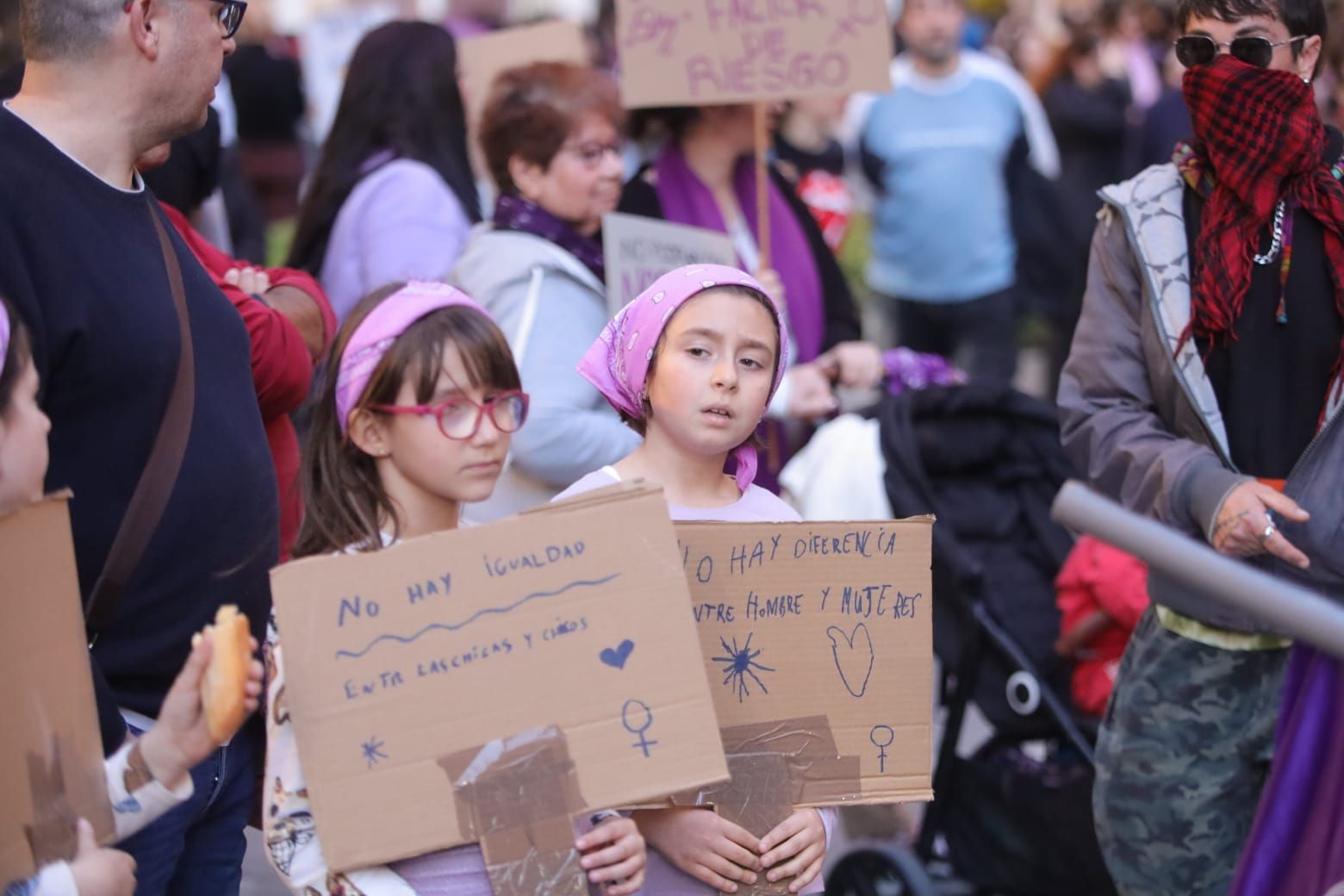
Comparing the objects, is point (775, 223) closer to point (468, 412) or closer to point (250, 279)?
point (250, 279)

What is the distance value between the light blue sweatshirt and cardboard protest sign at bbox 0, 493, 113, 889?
5838 millimetres

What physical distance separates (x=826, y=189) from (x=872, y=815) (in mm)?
3615

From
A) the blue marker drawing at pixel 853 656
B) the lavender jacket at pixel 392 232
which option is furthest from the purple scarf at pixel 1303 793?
the lavender jacket at pixel 392 232

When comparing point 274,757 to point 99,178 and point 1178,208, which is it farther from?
point 1178,208

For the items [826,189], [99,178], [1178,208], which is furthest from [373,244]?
[826,189]

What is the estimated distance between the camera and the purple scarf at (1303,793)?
2.37 m

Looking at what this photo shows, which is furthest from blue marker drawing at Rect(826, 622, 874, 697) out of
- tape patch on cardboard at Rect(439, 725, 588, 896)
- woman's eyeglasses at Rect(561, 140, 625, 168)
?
woman's eyeglasses at Rect(561, 140, 625, 168)

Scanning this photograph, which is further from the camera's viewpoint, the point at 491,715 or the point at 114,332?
the point at 114,332

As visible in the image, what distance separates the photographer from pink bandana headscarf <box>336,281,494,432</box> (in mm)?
2676

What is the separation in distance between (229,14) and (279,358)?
0.63 metres

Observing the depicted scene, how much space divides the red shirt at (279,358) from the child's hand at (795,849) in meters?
1.10

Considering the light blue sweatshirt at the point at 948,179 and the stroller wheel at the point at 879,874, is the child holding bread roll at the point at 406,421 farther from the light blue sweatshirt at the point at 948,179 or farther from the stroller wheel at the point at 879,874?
the light blue sweatshirt at the point at 948,179

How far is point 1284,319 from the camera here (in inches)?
118

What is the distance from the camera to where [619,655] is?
7.44ft
